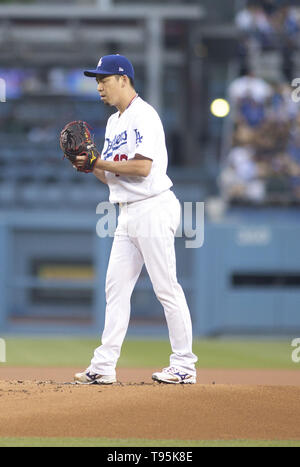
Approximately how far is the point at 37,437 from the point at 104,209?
26.6ft

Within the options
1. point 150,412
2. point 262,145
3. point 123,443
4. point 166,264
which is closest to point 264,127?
point 262,145

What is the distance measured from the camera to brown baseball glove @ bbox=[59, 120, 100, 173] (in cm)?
529

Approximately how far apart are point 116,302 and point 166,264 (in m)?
0.39

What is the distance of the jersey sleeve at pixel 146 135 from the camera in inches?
207

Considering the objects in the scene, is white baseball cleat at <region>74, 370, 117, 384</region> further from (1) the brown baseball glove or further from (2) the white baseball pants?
(1) the brown baseball glove

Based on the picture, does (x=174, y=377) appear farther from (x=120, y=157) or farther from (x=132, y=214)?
(x=120, y=157)

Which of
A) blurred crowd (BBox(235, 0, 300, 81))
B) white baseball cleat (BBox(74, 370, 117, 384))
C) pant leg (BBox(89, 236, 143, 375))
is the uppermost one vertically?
blurred crowd (BBox(235, 0, 300, 81))

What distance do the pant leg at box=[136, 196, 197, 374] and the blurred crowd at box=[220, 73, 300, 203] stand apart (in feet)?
24.8

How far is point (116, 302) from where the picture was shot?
541 centimetres

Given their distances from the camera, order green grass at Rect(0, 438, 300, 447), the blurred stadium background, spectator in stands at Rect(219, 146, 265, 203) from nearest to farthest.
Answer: green grass at Rect(0, 438, 300, 447)
the blurred stadium background
spectator in stands at Rect(219, 146, 265, 203)

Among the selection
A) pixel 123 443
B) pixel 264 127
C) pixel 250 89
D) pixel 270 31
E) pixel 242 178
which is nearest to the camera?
pixel 123 443

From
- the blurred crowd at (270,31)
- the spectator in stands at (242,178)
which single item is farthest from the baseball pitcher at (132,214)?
the blurred crowd at (270,31)

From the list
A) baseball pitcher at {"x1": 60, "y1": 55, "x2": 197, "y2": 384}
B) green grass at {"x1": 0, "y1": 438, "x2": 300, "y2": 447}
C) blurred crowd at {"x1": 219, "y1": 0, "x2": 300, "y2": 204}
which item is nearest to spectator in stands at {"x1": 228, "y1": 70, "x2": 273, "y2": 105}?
blurred crowd at {"x1": 219, "y1": 0, "x2": 300, "y2": 204}
